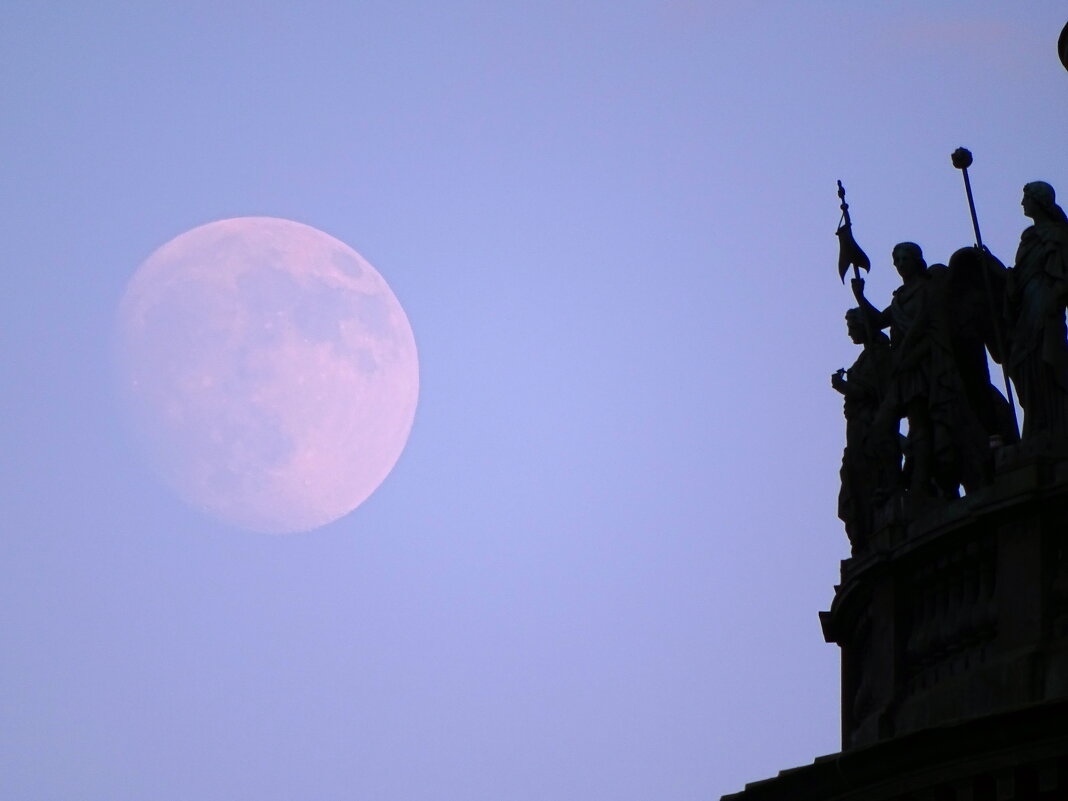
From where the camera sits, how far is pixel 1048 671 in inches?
1091

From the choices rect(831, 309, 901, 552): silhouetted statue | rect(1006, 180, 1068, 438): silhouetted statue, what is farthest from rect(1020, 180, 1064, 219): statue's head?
rect(831, 309, 901, 552): silhouetted statue

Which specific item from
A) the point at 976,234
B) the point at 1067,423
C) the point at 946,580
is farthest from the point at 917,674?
the point at 976,234

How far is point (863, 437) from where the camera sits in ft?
109

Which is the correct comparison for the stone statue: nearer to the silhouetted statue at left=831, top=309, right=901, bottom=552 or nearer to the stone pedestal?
the silhouetted statue at left=831, top=309, right=901, bottom=552

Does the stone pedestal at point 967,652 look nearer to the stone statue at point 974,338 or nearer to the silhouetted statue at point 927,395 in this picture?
the silhouetted statue at point 927,395

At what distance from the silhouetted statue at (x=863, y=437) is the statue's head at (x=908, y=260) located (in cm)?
105

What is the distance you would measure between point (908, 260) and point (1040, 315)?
308cm

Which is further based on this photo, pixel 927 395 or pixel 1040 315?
pixel 927 395

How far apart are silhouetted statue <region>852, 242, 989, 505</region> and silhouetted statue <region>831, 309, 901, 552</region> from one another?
0.31 meters

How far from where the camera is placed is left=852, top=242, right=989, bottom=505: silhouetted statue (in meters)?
31.2

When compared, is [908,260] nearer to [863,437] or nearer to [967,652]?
[863,437]

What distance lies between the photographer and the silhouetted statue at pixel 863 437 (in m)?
32.7

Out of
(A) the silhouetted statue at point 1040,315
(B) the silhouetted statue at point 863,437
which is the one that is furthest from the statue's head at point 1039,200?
(B) the silhouetted statue at point 863,437

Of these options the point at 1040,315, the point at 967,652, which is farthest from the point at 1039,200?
the point at 967,652
